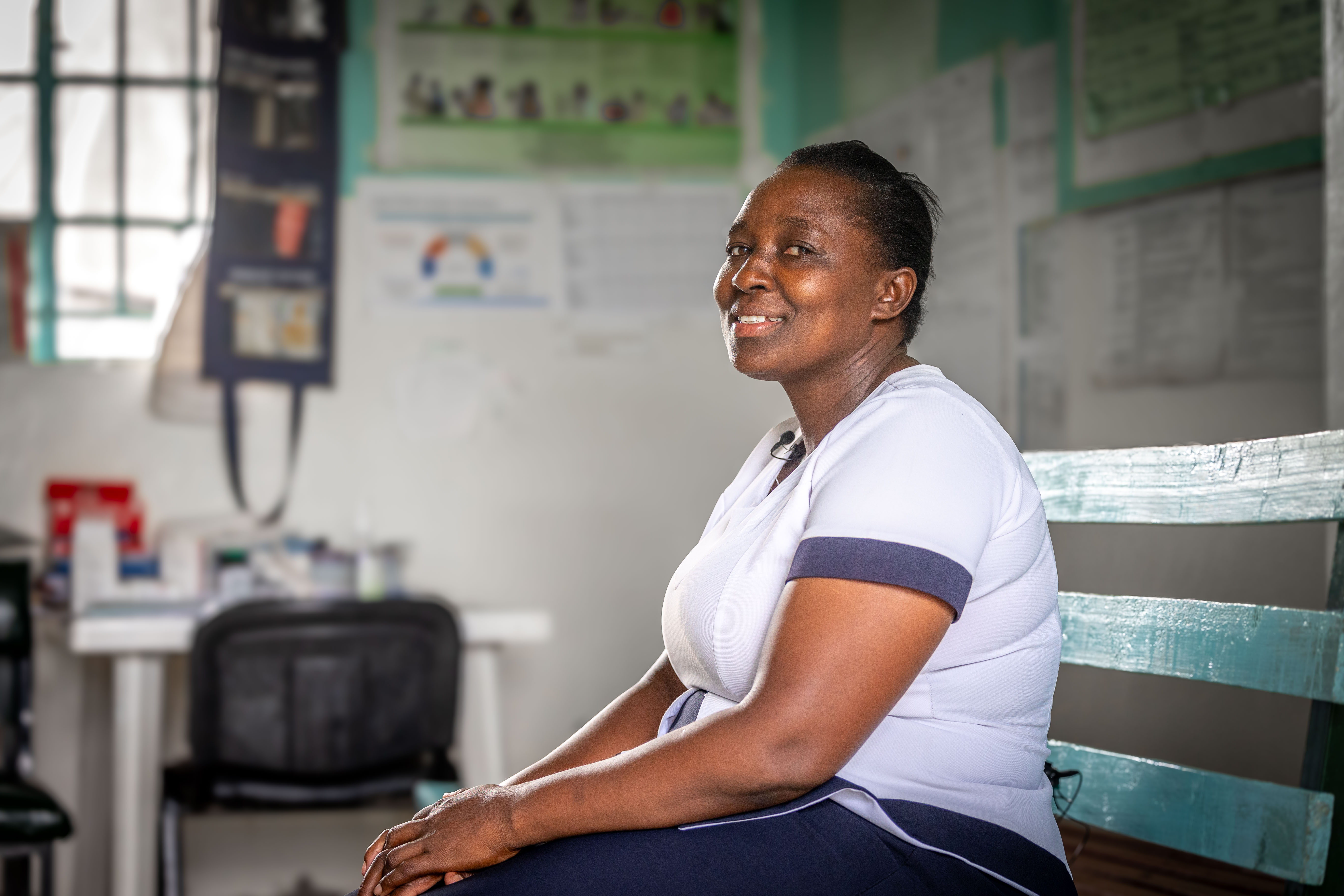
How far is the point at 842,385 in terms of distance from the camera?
1216 millimetres

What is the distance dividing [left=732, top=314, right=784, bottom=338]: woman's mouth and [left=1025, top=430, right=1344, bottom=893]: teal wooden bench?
1.26ft

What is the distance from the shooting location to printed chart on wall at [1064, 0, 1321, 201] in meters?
1.95

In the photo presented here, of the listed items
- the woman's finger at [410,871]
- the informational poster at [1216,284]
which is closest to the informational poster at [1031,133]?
the informational poster at [1216,284]

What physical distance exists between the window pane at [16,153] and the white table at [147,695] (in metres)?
1.15

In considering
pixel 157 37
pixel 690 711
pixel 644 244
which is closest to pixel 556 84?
pixel 644 244

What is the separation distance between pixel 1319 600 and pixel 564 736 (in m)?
2.10

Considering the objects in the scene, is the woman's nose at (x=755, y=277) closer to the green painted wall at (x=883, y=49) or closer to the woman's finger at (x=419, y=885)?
the woman's finger at (x=419, y=885)

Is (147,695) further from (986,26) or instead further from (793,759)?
(986,26)

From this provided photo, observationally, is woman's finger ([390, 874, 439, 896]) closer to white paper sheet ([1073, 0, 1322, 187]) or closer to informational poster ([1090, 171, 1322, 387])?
informational poster ([1090, 171, 1322, 387])

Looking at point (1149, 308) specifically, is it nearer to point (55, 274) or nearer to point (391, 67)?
point (391, 67)

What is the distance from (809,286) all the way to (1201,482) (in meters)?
0.43

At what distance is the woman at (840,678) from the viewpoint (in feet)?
3.05

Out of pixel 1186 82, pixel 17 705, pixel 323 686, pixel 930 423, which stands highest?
pixel 1186 82

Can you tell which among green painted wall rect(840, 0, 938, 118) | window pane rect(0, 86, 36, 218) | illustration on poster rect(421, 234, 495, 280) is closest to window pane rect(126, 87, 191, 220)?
window pane rect(0, 86, 36, 218)
